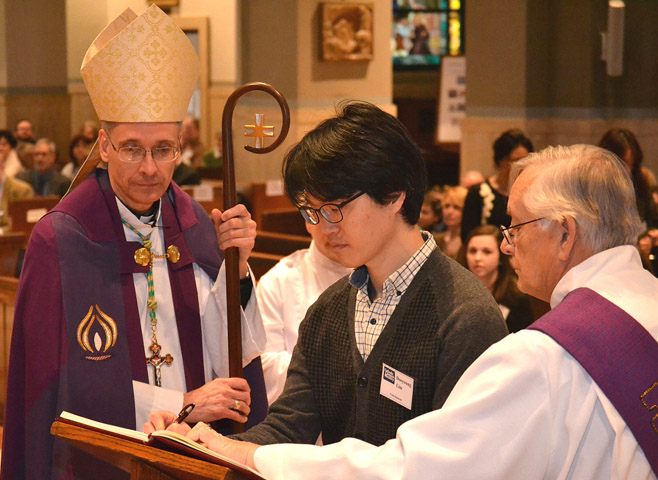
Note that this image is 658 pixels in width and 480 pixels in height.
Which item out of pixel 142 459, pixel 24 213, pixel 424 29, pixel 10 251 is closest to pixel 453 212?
pixel 10 251

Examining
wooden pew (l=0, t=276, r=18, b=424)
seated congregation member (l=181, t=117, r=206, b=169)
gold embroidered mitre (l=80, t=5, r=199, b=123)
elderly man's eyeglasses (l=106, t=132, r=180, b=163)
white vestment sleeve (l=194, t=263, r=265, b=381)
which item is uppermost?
gold embroidered mitre (l=80, t=5, r=199, b=123)

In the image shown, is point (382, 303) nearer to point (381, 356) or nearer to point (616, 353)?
point (381, 356)

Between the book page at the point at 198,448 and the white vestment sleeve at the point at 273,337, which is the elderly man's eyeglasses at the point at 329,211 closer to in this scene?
the book page at the point at 198,448

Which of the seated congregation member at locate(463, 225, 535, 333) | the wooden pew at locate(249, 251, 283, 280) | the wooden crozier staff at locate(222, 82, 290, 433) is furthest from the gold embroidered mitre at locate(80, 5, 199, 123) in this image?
the wooden pew at locate(249, 251, 283, 280)

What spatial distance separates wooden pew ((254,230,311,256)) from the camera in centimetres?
657

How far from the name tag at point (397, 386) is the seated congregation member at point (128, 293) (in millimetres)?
709

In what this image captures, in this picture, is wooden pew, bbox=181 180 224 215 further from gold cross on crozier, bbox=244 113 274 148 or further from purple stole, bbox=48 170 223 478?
gold cross on crozier, bbox=244 113 274 148

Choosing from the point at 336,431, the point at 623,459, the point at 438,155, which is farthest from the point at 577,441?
the point at 438,155

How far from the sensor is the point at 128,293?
2.96 metres

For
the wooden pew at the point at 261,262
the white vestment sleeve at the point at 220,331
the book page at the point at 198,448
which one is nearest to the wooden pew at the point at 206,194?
the wooden pew at the point at 261,262

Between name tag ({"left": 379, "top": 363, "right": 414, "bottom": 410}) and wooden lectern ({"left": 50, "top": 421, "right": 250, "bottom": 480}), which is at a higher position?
name tag ({"left": 379, "top": 363, "right": 414, "bottom": 410})

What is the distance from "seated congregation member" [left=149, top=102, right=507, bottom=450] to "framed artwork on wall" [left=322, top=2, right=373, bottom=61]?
9672 millimetres

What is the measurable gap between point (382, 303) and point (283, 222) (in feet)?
19.1

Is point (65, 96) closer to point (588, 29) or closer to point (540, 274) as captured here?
point (588, 29)
